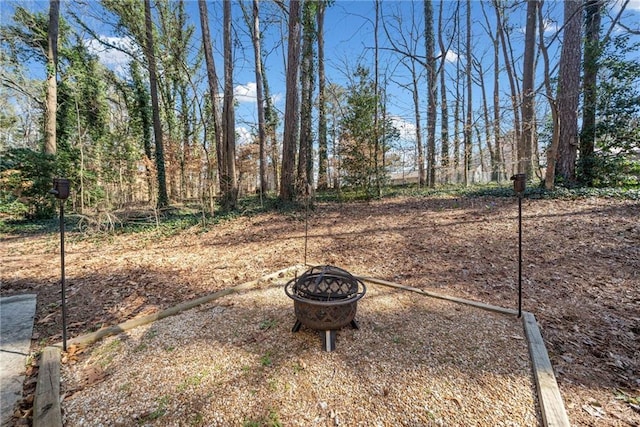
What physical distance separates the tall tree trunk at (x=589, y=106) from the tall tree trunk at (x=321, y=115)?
7.08m

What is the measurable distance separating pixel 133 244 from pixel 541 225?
729 centimetres

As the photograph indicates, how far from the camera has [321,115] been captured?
10.5 m

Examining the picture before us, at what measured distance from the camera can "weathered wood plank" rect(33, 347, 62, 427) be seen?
142 cm

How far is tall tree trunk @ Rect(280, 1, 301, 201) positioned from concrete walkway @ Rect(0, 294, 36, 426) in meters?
5.08

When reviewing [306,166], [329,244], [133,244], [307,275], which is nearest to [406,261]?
[329,244]

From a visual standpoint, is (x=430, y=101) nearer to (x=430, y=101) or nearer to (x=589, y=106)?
(x=430, y=101)

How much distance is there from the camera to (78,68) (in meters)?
10.1

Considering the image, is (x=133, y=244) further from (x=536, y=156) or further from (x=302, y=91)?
(x=536, y=156)

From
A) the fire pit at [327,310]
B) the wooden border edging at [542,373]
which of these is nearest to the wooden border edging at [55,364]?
the fire pit at [327,310]

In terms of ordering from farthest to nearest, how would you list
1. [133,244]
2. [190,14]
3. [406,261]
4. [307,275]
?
[190,14] < [133,244] < [406,261] < [307,275]

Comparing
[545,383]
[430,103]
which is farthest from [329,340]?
[430,103]

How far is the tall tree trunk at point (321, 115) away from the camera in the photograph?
9135mm

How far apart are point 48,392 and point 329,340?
1.71 meters

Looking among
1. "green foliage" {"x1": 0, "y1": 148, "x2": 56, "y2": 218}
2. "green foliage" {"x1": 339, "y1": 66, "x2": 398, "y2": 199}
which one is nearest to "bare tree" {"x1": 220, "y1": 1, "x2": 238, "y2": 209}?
"green foliage" {"x1": 339, "y1": 66, "x2": 398, "y2": 199}
